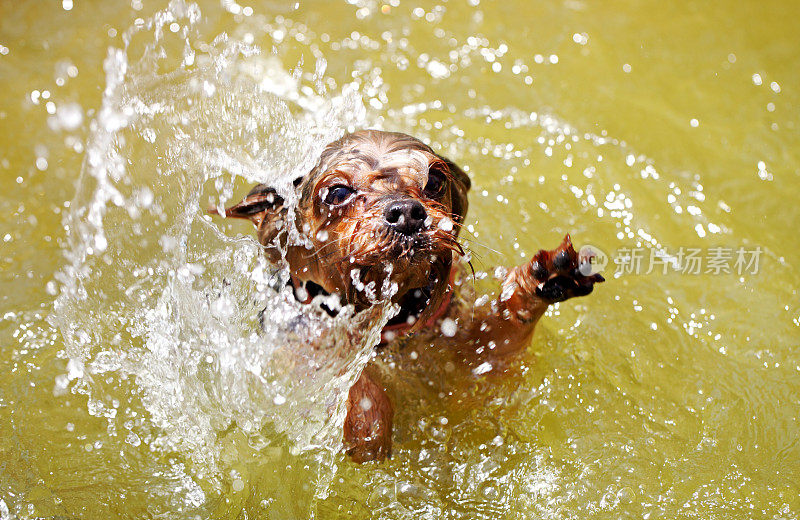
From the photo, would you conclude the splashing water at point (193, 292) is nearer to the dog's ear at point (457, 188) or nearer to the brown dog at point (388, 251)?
the brown dog at point (388, 251)

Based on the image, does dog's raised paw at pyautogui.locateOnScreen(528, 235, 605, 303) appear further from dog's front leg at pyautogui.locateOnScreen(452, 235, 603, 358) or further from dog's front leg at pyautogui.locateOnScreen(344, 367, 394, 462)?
dog's front leg at pyautogui.locateOnScreen(344, 367, 394, 462)

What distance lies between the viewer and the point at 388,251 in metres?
3.00

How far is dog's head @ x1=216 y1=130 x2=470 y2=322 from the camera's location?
3021 millimetres

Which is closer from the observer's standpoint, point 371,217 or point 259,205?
point 371,217

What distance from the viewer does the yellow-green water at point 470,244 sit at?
3.71 m

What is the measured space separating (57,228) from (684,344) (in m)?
3.96

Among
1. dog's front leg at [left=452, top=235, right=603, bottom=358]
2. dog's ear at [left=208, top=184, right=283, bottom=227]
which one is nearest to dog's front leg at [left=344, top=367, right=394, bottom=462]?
dog's front leg at [left=452, top=235, right=603, bottom=358]

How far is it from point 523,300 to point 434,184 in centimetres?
63

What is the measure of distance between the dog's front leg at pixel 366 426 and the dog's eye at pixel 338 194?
3.15 feet

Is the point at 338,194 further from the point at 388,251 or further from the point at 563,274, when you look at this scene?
the point at 563,274

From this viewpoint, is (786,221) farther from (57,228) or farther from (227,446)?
(57,228)

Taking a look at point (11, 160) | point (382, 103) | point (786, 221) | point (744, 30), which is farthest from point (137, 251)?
point (744, 30)

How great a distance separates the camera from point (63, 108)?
19.5ft

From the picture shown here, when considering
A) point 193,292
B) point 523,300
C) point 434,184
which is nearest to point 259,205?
point 193,292
